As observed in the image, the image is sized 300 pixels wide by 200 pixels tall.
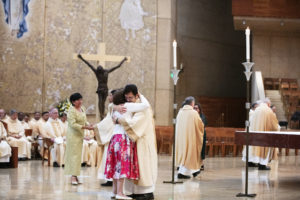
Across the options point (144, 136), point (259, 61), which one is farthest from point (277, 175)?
point (259, 61)

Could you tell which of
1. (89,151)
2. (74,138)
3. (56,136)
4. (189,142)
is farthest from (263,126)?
(74,138)

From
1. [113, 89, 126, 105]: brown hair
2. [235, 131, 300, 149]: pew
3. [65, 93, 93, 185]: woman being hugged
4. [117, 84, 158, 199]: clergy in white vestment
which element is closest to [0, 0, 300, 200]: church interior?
[65, 93, 93, 185]: woman being hugged

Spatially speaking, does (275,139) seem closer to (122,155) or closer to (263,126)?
(122,155)

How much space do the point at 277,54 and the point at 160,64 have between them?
306 inches

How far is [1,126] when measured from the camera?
1245cm

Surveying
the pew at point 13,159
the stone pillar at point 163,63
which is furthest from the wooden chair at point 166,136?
the pew at point 13,159

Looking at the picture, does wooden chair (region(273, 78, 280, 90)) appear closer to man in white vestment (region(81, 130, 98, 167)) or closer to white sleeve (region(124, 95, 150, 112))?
man in white vestment (region(81, 130, 98, 167))

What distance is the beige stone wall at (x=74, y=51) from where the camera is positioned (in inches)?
796

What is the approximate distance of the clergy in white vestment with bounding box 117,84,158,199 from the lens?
7.00 metres

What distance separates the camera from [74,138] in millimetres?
9234

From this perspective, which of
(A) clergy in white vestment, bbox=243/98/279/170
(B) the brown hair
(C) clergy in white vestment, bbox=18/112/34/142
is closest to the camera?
(B) the brown hair

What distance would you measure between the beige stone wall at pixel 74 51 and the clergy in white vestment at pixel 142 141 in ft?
44.9

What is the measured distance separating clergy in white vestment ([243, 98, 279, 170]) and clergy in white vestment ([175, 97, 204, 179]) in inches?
100

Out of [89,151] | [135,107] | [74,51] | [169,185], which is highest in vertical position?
[74,51]
